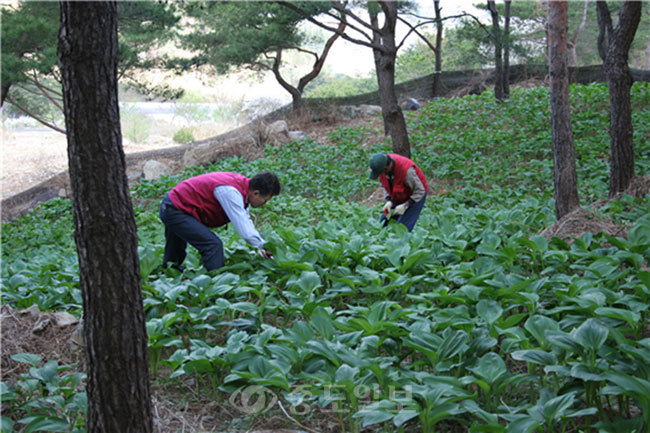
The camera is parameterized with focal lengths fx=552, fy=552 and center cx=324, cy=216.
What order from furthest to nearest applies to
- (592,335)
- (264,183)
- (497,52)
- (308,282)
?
1. (497,52)
2. (264,183)
3. (308,282)
4. (592,335)

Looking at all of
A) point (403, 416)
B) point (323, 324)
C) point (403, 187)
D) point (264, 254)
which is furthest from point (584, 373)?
point (403, 187)

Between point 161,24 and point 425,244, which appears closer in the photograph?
point 425,244

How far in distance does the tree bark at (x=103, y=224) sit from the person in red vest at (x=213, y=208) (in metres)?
2.04

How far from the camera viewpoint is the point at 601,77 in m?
14.7

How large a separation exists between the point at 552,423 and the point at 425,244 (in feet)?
7.81

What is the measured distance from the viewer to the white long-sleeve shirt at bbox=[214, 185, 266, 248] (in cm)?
411

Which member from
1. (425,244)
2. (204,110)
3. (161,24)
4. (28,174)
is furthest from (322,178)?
(204,110)

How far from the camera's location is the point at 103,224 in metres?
2.01

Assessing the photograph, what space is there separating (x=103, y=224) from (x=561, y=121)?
4.86 metres

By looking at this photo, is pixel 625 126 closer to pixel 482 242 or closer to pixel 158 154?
pixel 482 242

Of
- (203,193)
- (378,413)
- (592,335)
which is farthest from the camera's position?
(203,193)

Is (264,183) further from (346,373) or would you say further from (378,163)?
(346,373)

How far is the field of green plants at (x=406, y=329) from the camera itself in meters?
2.28

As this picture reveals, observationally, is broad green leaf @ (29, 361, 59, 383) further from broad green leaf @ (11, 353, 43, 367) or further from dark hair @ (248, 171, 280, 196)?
dark hair @ (248, 171, 280, 196)
